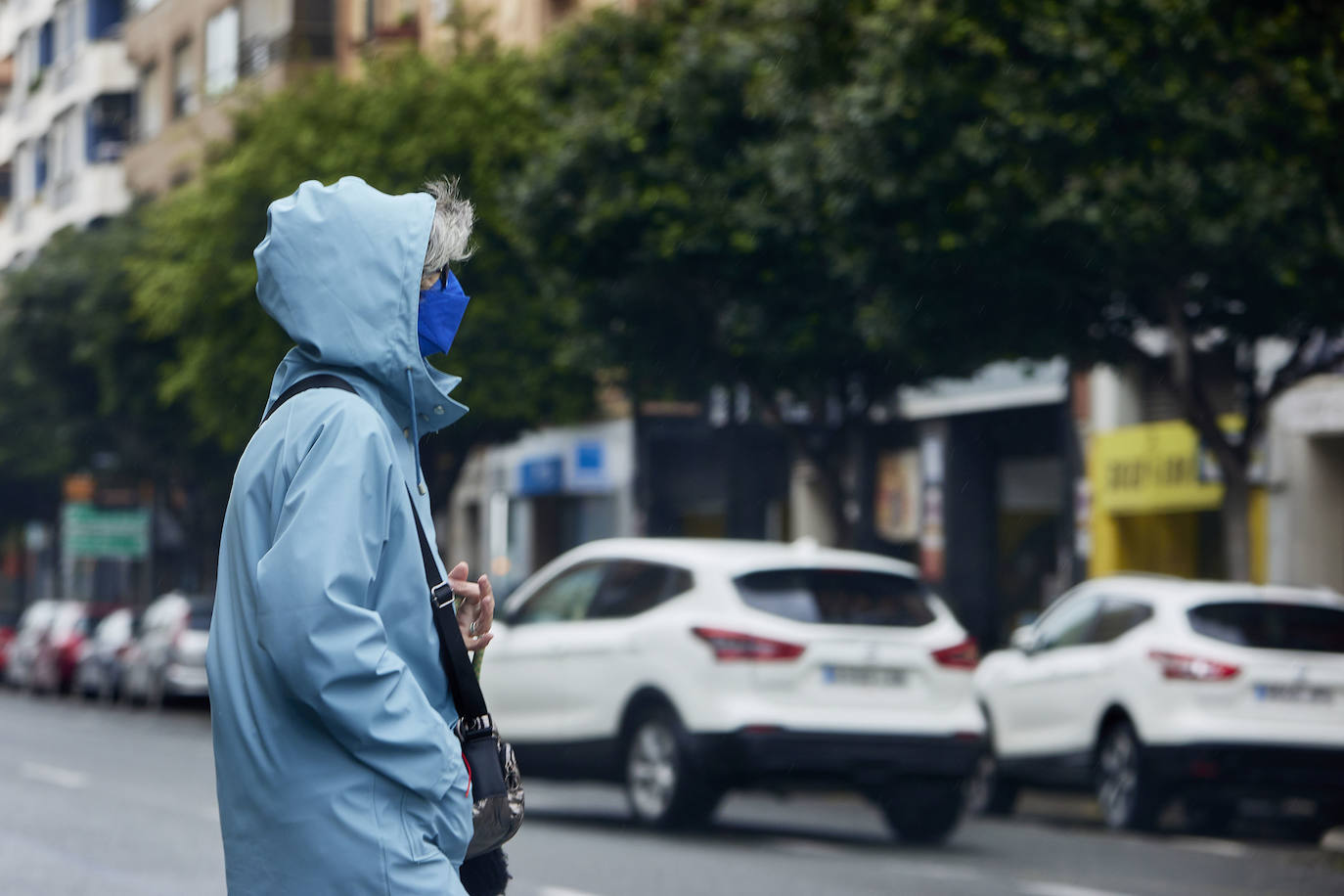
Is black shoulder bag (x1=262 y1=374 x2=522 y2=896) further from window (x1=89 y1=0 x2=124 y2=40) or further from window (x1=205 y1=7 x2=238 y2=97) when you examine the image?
window (x1=89 y1=0 x2=124 y2=40)

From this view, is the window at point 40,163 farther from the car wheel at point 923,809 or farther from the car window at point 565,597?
the car wheel at point 923,809

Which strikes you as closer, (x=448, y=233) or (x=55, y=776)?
(x=448, y=233)

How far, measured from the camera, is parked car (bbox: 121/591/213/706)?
30.0 metres

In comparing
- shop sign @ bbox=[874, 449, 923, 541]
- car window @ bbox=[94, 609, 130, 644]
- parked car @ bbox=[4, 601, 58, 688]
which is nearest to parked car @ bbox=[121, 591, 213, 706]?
car window @ bbox=[94, 609, 130, 644]

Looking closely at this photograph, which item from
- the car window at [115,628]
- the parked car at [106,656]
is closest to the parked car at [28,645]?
the parked car at [106,656]

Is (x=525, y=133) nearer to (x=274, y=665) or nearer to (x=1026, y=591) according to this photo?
(x=1026, y=591)

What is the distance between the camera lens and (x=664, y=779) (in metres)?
12.8

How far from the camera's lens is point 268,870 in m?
2.95

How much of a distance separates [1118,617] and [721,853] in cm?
391

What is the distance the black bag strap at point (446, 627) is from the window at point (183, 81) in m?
50.0

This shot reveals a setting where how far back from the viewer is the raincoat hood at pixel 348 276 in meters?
3.03

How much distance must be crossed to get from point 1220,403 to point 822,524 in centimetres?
997

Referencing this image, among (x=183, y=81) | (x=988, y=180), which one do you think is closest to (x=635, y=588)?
(x=988, y=180)

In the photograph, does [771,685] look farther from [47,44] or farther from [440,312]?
[47,44]
